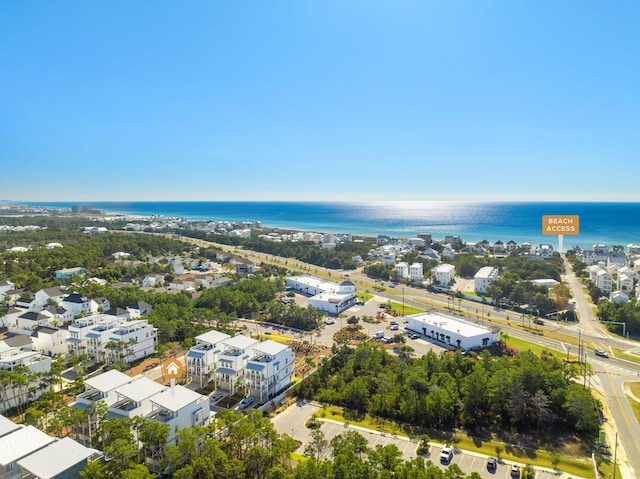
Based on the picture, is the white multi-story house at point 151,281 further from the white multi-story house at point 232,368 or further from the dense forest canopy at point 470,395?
the dense forest canopy at point 470,395

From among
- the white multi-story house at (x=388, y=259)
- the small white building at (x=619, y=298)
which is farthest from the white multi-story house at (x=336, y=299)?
the small white building at (x=619, y=298)

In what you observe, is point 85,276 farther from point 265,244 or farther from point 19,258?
point 265,244

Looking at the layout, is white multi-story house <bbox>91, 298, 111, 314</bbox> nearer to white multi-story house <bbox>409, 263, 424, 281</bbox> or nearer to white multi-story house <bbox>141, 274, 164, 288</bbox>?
white multi-story house <bbox>141, 274, 164, 288</bbox>

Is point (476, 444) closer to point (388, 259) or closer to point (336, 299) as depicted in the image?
point (336, 299)

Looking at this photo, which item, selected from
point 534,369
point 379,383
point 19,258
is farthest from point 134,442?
point 19,258

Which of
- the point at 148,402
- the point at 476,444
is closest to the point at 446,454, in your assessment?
the point at 476,444

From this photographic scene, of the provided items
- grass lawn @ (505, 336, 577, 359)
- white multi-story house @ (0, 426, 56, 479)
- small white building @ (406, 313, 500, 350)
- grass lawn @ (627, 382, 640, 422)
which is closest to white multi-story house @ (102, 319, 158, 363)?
white multi-story house @ (0, 426, 56, 479)

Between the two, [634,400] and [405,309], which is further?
[405,309]
